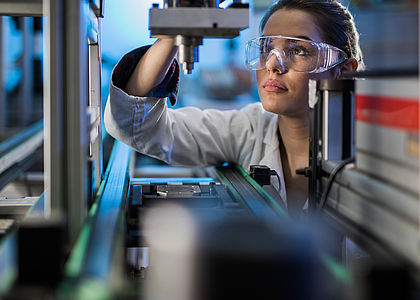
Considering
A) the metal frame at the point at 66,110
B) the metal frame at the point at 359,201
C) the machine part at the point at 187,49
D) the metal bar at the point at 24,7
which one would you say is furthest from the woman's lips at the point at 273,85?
the metal frame at the point at 66,110

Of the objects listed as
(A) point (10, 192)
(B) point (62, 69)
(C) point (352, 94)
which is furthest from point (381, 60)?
(B) point (62, 69)

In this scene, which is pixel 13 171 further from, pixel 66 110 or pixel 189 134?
pixel 66 110

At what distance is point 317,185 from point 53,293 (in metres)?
0.66

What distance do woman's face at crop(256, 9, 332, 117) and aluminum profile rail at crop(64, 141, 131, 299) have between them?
619mm

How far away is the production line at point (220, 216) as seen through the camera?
0.49m

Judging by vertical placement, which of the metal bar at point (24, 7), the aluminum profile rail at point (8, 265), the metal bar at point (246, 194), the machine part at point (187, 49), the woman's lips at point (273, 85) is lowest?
the aluminum profile rail at point (8, 265)

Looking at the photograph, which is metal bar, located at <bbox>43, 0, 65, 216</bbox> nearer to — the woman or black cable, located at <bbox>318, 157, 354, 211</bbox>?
black cable, located at <bbox>318, 157, 354, 211</bbox>

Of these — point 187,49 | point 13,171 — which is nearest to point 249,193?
point 187,49

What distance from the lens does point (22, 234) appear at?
56cm

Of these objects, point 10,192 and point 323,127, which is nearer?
point 323,127

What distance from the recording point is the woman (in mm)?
1396

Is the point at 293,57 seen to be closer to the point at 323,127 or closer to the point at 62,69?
the point at 323,127

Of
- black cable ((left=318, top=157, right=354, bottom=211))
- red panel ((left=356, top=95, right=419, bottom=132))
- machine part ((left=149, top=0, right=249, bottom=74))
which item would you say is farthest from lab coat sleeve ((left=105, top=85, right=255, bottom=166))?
red panel ((left=356, top=95, right=419, bottom=132))

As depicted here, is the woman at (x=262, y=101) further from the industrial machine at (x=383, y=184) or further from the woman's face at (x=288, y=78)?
the industrial machine at (x=383, y=184)
